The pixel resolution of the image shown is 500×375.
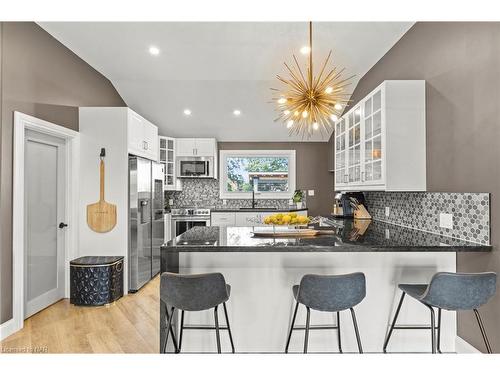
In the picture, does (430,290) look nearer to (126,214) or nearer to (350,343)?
(350,343)

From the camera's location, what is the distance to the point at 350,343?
2.24 meters

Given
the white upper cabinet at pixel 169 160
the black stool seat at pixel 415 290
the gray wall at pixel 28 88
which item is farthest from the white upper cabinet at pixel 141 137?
the black stool seat at pixel 415 290

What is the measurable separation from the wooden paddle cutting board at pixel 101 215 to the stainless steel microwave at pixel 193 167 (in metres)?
2.28

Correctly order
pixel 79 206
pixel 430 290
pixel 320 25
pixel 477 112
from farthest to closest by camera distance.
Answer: pixel 79 206, pixel 320 25, pixel 477 112, pixel 430 290

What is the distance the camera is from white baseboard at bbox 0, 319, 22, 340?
8.63 ft

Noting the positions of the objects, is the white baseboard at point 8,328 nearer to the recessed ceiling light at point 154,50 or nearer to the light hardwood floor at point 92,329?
the light hardwood floor at point 92,329

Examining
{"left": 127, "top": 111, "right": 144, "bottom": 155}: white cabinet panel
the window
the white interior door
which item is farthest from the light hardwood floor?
the window

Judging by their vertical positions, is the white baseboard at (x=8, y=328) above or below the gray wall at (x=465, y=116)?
below

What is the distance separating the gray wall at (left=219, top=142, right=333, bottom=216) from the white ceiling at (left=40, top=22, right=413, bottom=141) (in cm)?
86

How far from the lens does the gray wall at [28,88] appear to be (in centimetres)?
270
